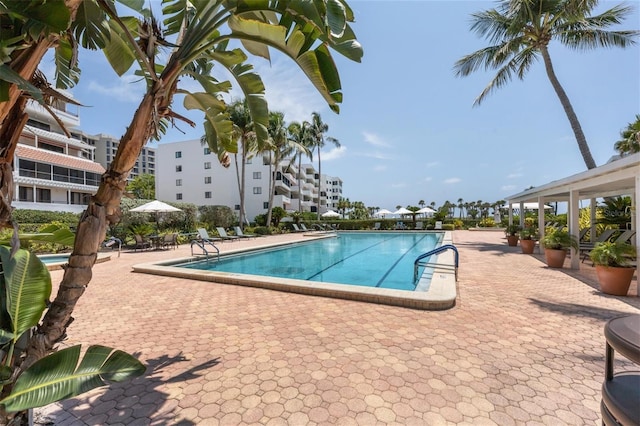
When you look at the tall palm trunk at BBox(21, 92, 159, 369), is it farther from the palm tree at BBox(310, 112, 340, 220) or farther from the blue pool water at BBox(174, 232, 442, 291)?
the palm tree at BBox(310, 112, 340, 220)

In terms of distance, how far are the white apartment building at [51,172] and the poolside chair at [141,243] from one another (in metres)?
19.2

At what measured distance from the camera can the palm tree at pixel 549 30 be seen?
1398 cm

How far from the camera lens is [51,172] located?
105 ft

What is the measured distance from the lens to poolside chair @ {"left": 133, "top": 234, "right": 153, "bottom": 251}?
1653cm

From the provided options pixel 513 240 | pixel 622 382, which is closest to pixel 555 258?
pixel 513 240

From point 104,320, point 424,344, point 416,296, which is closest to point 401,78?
point 416,296

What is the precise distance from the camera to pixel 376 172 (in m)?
41.3

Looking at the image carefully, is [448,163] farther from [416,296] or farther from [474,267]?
[416,296]

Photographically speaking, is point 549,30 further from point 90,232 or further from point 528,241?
point 90,232

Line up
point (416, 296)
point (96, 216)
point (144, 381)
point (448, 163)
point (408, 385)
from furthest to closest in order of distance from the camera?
1. point (448, 163)
2. point (416, 296)
3. point (144, 381)
4. point (408, 385)
5. point (96, 216)

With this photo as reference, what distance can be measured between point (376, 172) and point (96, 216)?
40.6 m

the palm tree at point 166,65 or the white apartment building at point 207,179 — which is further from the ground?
the white apartment building at point 207,179

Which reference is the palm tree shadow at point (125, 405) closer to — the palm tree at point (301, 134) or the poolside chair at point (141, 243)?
the poolside chair at point (141, 243)

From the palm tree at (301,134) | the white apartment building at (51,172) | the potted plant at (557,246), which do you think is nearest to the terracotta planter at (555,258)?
the potted plant at (557,246)
